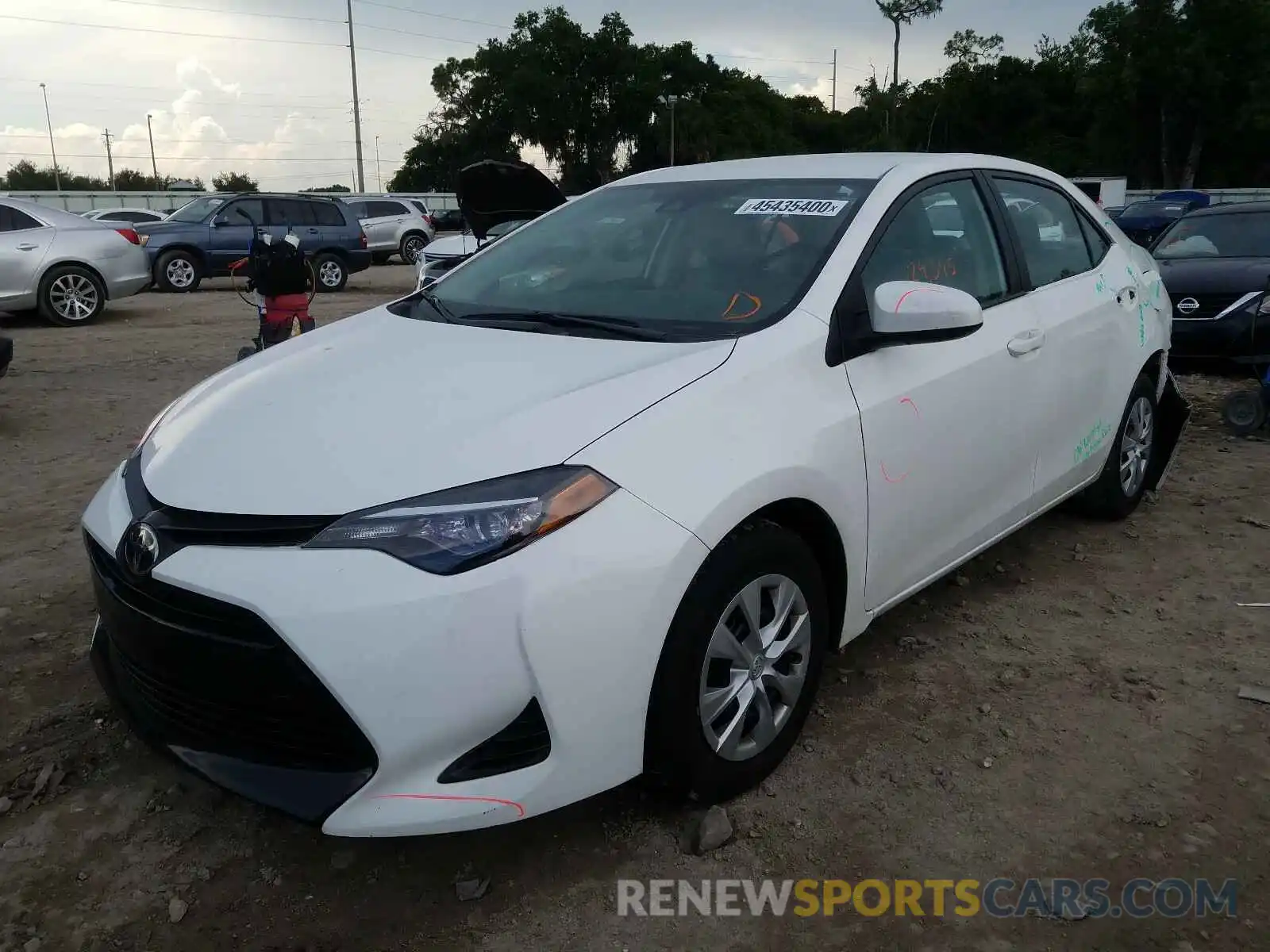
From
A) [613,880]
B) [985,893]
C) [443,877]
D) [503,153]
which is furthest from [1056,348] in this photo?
[503,153]

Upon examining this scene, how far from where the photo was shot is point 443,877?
96.0 inches

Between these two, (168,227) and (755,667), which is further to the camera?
(168,227)

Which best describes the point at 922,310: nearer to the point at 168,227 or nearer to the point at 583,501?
the point at 583,501

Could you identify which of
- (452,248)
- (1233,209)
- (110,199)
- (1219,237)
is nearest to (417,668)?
(452,248)

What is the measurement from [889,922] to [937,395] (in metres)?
1.50

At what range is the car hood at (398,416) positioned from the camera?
2.22 metres

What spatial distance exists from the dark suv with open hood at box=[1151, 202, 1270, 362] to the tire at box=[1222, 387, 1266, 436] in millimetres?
1067

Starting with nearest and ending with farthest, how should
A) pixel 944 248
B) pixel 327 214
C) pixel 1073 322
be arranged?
1. pixel 944 248
2. pixel 1073 322
3. pixel 327 214

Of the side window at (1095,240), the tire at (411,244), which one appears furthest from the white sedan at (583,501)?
the tire at (411,244)

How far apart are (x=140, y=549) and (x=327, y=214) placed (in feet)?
54.9

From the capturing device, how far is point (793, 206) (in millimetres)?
3213

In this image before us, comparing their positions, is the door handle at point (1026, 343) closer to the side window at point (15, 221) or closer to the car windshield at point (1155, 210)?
the side window at point (15, 221)

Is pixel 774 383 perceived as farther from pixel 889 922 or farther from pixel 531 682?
pixel 889 922

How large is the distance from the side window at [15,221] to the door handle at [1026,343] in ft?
39.0
